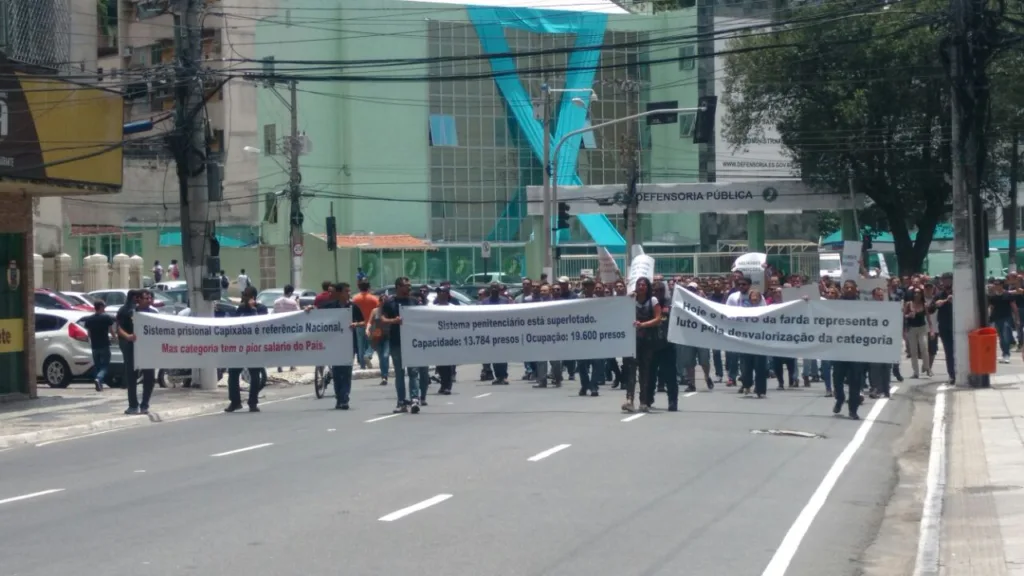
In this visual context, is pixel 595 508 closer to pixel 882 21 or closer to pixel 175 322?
pixel 175 322

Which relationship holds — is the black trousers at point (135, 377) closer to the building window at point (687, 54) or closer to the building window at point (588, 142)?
the building window at point (588, 142)

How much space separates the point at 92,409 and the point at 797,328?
36.1 feet

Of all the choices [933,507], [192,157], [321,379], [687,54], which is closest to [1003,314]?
[321,379]

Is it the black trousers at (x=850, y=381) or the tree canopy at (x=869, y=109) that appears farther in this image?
the tree canopy at (x=869, y=109)

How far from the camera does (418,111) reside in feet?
218

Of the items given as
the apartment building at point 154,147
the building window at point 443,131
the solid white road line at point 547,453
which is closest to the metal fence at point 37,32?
the solid white road line at point 547,453

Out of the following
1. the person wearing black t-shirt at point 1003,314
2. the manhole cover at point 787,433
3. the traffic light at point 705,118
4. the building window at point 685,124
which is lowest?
the manhole cover at point 787,433

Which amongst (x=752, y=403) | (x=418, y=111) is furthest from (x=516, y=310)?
(x=418, y=111)

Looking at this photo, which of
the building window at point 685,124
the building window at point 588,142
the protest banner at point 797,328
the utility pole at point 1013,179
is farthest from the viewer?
the building window at point 685,124

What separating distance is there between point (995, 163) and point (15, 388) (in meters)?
39.2

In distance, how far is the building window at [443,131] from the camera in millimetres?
66812

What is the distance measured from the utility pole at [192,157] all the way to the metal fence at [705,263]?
22.8 m

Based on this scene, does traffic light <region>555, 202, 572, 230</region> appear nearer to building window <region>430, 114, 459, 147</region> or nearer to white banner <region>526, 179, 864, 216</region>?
white banner <region>526, 179, 864, 216</region>

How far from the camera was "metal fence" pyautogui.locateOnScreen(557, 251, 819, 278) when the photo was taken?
48.8 meters
